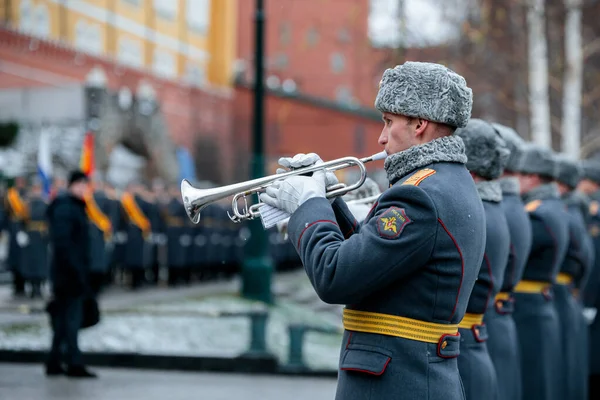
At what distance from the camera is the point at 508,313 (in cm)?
596

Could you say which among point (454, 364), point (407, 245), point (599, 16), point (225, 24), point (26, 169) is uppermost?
point (225, 24)

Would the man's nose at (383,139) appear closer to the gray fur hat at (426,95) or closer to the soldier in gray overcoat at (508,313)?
the gray fur hat at (426,95)

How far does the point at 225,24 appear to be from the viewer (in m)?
56.6

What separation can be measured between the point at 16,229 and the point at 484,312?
1384 cm

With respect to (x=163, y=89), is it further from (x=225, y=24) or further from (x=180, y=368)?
(x=180, y=368)

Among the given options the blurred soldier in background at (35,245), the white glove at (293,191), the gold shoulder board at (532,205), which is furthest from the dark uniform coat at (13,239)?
the white glove at (293,191)

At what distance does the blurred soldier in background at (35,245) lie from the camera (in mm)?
17062

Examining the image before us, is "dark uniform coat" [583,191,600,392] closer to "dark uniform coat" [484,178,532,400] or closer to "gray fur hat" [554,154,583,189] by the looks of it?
"gray fur hat" [554,154,583,189]

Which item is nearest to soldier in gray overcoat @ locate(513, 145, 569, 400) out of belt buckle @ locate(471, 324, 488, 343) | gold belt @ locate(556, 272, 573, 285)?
gold belt @ locate(556, 272, 573, 285)

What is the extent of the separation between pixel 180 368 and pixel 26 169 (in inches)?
629

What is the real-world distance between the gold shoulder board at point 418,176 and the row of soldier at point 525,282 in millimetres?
1238

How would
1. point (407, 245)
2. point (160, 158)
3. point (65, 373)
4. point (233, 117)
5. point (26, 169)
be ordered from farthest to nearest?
point (233, 117) → point (160, 158) → point (26, 169) → point (65, 373) → point (407, 245)

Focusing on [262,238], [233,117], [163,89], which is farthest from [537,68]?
[233,117]

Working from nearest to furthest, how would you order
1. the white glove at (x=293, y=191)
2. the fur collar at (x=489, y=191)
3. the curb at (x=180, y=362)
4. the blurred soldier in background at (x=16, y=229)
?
1. the white glove at (x=293, y=191)
2. the fur collar at (x=489, y=191)
3. the curb at (x=180, y=362)
4. the blurred soldier in background at (x=16, y=229)
